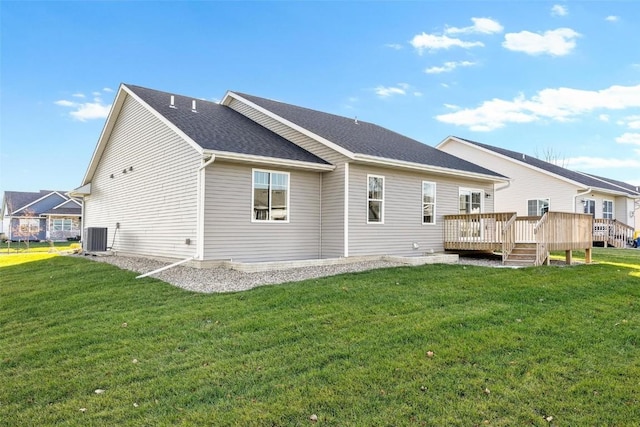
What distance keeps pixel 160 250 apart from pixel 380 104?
17508 mm

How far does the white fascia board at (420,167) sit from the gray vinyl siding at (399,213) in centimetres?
35

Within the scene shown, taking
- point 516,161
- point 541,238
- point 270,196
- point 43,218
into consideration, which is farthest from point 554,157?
point 43,218

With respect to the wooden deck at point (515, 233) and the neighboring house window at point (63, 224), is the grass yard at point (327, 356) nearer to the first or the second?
the wooden deck at point (515, 233)

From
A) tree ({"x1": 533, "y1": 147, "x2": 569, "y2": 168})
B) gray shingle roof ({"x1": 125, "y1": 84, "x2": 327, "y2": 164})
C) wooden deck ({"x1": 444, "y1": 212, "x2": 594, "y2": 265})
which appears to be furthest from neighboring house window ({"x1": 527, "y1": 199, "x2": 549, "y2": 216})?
tree ({"x1": 533, "y1": 147, "x2": 569, "y2": 168})

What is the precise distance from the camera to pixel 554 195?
2206cm

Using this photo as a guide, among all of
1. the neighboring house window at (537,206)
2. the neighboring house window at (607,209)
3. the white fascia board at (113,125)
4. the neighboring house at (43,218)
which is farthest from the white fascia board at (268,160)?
the neighboring house at (43,218)

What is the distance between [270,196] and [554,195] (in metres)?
17.1

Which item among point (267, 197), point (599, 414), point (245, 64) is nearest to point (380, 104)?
point (245, 64)

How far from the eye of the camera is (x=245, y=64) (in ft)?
69.1

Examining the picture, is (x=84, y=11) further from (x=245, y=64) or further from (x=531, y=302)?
(x=531, y=302)

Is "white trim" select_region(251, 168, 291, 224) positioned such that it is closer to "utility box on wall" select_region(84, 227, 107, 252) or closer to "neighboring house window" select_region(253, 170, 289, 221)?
"neighboring house window" select_region(253, 170, 289, 221)

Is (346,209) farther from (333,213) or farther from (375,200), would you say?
(375,200)

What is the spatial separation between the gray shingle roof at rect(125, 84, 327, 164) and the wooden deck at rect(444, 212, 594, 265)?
5.53 meters

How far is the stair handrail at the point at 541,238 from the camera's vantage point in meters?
11.6
